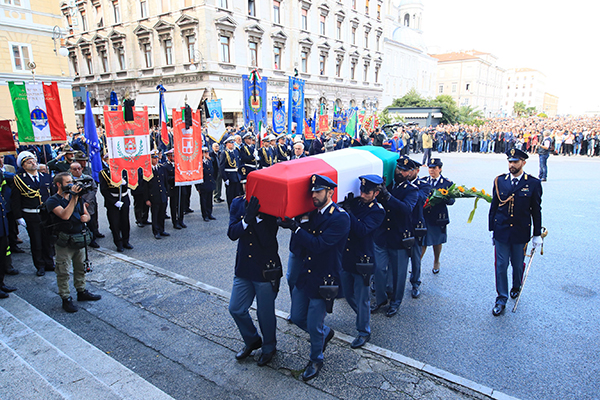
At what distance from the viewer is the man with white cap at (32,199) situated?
6.02 meters

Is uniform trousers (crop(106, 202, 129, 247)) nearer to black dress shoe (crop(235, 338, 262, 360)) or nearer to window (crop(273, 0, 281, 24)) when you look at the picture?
black dress shoe (crop(235, 338, 262, 360))

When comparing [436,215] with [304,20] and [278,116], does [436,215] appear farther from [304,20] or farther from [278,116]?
[304,20]

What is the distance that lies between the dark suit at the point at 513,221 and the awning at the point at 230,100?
26.6 m

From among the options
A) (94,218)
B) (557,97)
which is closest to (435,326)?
(94,218)

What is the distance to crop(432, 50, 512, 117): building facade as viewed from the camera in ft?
297

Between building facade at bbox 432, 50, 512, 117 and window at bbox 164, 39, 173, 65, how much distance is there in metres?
76.2

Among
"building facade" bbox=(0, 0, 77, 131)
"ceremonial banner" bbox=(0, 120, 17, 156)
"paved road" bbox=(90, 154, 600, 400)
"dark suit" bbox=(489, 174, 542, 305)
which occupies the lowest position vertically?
"paved road" bbox=(90, 154, 600, 400)

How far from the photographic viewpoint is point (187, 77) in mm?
29844

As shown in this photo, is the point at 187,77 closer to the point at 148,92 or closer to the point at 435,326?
A: the point at 148,92

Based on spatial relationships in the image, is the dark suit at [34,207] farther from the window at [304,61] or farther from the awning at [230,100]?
the window at [304,61]

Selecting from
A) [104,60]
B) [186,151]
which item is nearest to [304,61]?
[104,60]

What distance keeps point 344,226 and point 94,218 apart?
650cm

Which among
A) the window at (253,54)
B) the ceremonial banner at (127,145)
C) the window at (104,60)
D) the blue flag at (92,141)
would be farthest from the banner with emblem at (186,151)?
the window at (104,60)

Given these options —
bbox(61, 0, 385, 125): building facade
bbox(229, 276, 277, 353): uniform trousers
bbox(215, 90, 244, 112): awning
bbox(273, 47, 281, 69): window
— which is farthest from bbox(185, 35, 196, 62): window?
bbox(229, 276, 277, 353): uniform trousers
